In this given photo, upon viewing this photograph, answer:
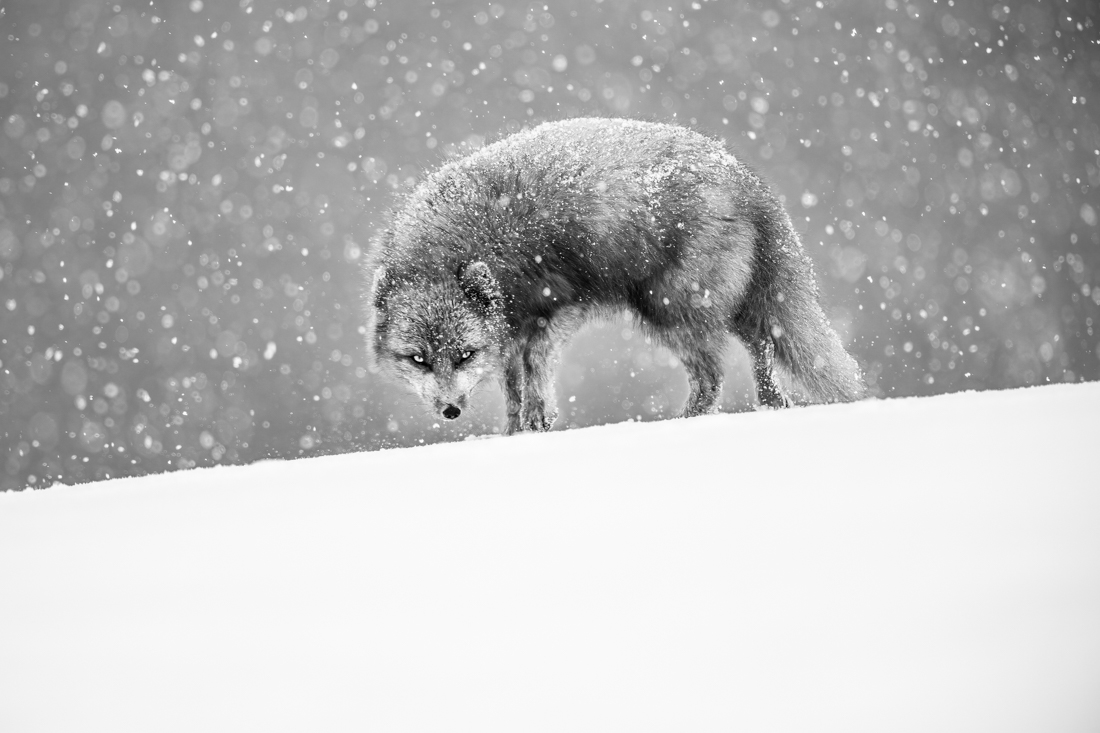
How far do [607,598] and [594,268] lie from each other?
97.8 inches

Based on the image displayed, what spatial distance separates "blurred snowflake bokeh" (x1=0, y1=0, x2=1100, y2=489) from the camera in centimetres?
493

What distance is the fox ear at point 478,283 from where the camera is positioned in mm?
3576

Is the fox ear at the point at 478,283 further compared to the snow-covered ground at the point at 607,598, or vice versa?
the fox ear at the point at 478,283

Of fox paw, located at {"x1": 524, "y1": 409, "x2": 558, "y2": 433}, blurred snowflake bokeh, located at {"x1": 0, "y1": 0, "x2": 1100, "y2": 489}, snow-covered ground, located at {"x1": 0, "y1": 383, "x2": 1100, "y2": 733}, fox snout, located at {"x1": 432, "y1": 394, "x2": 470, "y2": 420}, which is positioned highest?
blurred snowflake bokeh, located at {"x1": 0, "y1": 0, "x2": 1100, "y2": 489}

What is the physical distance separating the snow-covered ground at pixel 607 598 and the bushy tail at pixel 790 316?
1252mm

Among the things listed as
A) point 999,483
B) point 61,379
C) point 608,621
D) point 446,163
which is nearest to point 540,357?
point 446,163

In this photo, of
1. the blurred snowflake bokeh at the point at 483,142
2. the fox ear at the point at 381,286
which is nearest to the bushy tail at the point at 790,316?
the blurred snowflake bokeh at the point at 483,142

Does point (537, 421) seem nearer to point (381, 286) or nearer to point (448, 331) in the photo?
point (448, 331)

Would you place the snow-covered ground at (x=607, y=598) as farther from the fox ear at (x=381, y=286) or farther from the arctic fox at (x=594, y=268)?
the fox ear at (x=381, y=286)

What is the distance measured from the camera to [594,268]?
3799mm

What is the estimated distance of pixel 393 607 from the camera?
155 cm

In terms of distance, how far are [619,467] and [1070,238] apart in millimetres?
5941

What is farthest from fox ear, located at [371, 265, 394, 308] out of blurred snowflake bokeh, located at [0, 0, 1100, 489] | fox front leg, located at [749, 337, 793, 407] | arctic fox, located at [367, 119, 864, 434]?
fox front leg, located at [749, 337, 793, 407]

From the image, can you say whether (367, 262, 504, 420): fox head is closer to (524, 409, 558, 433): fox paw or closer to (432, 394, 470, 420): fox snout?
(432, 394, 470, 420): fox snout
